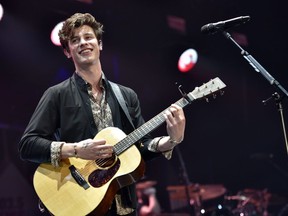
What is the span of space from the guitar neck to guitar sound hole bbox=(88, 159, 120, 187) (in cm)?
9

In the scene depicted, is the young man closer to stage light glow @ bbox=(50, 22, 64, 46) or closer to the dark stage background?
the dark stage background

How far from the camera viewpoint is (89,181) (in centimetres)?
332

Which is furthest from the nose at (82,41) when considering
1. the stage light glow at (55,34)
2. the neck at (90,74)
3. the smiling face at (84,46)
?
the stage light glow at (55,34)

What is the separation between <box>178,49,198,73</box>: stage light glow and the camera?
8.95m

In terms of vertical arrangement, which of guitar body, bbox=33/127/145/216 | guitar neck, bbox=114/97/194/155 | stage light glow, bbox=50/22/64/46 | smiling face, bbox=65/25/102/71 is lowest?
guitar body, bbox=33/127/145/216

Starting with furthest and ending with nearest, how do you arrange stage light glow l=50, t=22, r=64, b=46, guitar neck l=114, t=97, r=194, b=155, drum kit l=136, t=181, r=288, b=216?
1. stage light glow l=50, t=22, r=64, b=46
2. drum kit l=136, t=181, r=288, b=216
3. guitar neck l=114, t=97, r=194, b=155

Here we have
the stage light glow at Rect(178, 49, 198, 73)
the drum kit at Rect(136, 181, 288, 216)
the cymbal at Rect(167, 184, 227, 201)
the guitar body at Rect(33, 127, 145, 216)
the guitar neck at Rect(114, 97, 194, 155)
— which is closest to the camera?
the guitar body at Rect(33, 127, 145, 216)

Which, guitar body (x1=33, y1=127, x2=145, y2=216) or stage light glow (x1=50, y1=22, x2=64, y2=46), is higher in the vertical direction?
stage light glow (x1=50, y1=22, x2=64, y2=46)

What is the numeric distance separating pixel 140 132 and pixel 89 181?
47cm

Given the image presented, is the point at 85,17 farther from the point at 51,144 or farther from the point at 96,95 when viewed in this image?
the point at 51,144

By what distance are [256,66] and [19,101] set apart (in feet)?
17.1

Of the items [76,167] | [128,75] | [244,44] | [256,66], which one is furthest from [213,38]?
[76,167]

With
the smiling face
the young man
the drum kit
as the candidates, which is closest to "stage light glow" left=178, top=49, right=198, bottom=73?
the drum kit

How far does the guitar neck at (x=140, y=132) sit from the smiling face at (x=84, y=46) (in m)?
0.60
